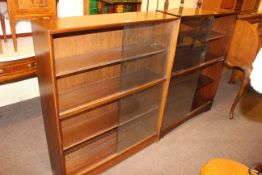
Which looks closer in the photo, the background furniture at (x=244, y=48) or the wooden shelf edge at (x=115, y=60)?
the wooden shelf edge at (x=115, y=60)

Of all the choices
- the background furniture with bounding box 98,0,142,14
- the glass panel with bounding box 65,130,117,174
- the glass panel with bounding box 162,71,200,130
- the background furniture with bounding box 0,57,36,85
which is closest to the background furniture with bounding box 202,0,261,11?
the background furniture with bounding box 98,0,142,14

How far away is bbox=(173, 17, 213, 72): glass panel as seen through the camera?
1.87 metres

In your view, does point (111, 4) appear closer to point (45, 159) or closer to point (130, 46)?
point (130, 46)

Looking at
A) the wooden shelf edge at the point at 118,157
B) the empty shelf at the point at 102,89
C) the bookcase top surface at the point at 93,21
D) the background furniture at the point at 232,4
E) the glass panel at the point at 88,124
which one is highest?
the background furniture at the point at 232,4

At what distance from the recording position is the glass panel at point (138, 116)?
5.97 feet

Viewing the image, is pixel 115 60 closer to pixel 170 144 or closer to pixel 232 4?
pixel 170 144

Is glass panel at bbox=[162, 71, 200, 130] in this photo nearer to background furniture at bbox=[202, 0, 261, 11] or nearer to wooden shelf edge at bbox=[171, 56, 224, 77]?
wooden shelf edge at bbox=[171, 56, 224, 77]

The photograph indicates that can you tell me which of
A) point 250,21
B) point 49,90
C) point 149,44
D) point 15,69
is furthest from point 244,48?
point 15,69

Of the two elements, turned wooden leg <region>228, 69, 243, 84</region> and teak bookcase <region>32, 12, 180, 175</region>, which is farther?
turned wooden leg <region>228, 69, 243, 84</region>

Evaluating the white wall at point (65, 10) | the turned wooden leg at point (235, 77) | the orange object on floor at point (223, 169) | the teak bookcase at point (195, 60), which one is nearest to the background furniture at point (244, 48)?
the teak bookcase at point (195, 60)

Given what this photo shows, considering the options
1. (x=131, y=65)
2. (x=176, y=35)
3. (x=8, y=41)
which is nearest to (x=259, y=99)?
(x=176, y=35)

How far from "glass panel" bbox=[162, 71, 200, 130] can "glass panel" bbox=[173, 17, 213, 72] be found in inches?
6.1

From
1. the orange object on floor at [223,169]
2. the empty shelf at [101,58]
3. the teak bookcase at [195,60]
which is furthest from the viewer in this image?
the teak bookcase at [195,60]

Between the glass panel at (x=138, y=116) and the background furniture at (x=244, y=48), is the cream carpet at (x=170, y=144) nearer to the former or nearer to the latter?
the glass panel at (x=138, y=116)
